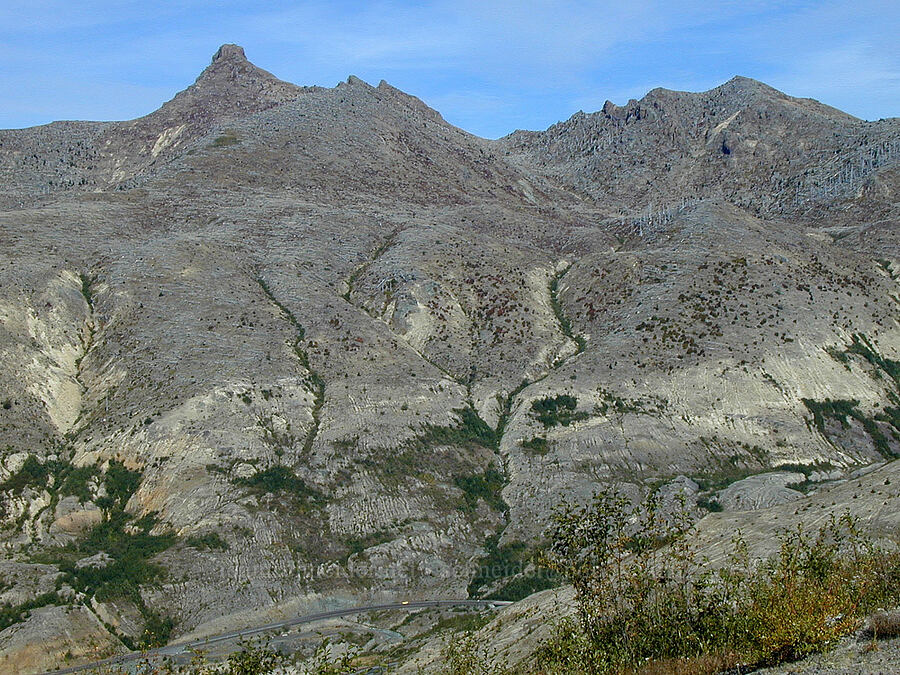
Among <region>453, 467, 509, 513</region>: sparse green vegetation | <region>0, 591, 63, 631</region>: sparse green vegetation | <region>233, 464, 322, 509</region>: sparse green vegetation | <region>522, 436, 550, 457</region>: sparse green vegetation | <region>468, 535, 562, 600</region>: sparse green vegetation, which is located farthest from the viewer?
<region>522, 436, 550, 457</region>: sparse green vegetation

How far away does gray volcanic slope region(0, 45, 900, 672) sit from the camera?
229ft

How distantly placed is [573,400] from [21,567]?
2329 inches

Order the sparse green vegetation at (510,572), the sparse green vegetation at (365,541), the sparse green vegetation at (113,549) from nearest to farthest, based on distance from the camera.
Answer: the sparse green vegetation at (113,549), the sparse green vegetation at (510,572), the sparse green vegetation at (365,541)

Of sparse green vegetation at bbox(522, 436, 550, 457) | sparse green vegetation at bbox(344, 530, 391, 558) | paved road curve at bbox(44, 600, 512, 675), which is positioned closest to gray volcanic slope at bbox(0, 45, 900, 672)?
sparse green vegetation at bbox(344, 530, 391, 558)

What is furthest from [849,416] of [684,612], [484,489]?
[684,612]

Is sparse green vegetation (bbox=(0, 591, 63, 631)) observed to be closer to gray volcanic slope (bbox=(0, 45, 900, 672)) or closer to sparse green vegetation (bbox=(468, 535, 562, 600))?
gray volcanic slope (bbox=(0, 45, 900, 672))

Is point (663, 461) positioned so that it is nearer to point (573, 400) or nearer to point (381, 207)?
point (573, 400)

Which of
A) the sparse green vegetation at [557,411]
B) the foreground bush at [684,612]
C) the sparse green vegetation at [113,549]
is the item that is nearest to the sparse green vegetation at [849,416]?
the sparse green vegetation at [557,411]

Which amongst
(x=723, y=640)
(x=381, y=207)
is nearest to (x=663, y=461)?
(x=723, y=640)

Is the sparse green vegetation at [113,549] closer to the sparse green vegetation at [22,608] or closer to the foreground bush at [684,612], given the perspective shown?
the sparse green vegetation at [22,608]

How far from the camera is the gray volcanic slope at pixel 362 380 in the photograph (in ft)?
229

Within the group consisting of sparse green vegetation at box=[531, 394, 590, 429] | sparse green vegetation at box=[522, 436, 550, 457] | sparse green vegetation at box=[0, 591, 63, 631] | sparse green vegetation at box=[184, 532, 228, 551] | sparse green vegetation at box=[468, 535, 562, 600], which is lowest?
sparse green vegetation at box=[468, 535, 562, 600]

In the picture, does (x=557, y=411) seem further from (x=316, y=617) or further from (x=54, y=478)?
(x=54, y=478)

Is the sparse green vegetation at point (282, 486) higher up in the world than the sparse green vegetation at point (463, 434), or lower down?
lower down
